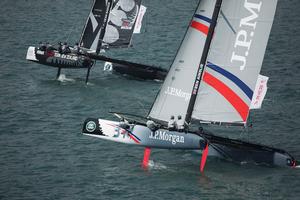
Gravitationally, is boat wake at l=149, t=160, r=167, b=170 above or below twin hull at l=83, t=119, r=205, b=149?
below

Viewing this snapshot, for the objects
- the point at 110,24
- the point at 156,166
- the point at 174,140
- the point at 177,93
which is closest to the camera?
the point at 174,140

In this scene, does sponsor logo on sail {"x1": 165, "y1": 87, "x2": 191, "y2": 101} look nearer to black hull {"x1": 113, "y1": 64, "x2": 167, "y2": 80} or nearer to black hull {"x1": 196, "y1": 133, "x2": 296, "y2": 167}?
black hull {"x1": 196, "y1": 133, "x2": 296, "y2": 167}

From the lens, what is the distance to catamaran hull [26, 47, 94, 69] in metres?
68.4

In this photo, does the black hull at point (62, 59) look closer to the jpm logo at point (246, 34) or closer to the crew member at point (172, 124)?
the crew member at point (172, 124)

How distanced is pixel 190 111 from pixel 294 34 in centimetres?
4284

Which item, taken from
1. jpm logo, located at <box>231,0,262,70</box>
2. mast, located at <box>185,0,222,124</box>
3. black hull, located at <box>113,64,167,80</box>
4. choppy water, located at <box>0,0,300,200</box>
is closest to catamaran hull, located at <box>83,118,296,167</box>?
choppy water, located at <box>0,0,300,200</box>

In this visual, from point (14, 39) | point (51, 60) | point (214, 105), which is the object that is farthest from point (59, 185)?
point (14, 39)

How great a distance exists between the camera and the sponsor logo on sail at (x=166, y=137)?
4866 cm

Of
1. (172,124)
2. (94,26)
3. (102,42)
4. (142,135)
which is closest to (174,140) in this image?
(172,124)

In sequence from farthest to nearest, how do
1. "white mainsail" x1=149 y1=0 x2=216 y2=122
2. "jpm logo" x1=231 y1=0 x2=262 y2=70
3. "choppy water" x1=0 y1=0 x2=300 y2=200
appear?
"white mainsail" x1=149 y1=0 x2=216 y2=122 → "jpm logo" x1=231 y1=0 x2=262 y2=70 → "choppy water" x1=0 y1=0 x2=300 y2=200

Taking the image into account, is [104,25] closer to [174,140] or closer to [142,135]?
[142,135]

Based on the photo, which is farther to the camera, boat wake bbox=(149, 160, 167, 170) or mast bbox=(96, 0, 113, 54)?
mast bbox=(96, 0, 113, 54)

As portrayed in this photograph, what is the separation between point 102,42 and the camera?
7312cm

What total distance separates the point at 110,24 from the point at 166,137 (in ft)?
90.8
